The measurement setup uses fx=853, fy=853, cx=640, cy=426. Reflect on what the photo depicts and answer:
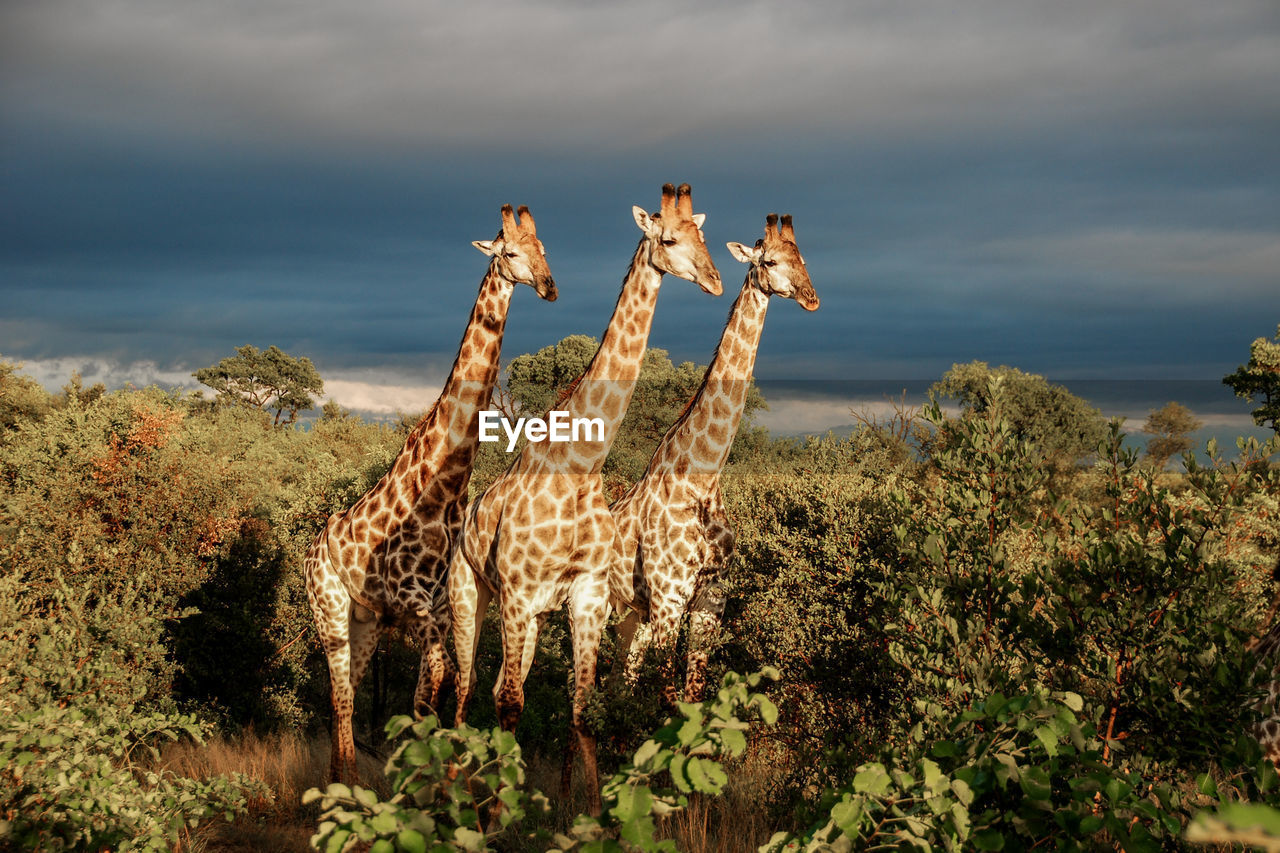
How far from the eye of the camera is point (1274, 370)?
69.6 ft

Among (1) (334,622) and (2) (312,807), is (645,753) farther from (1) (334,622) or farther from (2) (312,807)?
(2) (312,807)

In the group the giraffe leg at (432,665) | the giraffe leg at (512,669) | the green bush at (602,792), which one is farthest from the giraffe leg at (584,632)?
the green bush at (602,792)

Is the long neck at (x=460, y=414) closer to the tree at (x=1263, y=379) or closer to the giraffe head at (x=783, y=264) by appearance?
the giraffe head at (x=783, y=264)

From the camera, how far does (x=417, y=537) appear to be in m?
8.12

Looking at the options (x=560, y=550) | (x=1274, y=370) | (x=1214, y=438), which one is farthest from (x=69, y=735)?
(x=1274, y=370)

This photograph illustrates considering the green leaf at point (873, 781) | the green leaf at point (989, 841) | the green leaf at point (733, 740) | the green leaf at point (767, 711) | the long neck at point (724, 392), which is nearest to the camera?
the green leaf at point (733, 740)

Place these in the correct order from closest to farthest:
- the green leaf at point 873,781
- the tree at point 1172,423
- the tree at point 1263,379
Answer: the green leaf at point 873,781
the tree at point 1263,379
the tree at point 1172,423

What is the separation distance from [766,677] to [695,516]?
2977mm

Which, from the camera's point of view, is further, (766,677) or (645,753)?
(766,677)

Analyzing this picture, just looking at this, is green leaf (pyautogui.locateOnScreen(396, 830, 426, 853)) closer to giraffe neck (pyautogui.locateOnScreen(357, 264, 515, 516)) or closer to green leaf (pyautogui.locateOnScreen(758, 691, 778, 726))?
green leaf (pyautogui.locateOnScreen(758, 691, 778, 726))

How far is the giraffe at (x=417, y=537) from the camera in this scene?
25.9ft

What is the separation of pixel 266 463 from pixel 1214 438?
67.2 ft

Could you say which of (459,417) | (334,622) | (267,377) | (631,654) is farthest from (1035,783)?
(267,377)

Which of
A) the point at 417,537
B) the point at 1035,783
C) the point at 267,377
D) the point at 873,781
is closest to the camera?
the point at 873,781
